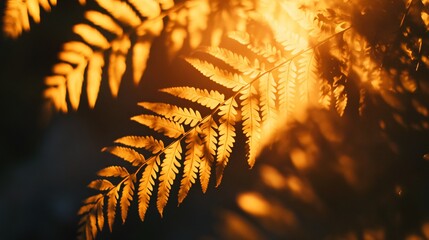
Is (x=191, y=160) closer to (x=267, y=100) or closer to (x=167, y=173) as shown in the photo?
(x=167, y=173)

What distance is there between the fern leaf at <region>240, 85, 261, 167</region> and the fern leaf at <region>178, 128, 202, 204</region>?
0.12 metres

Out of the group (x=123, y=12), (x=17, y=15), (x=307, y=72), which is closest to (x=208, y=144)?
(x=307, y=72)

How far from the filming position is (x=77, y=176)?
1347 mm

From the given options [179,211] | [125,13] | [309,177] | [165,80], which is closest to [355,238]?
[309,177]

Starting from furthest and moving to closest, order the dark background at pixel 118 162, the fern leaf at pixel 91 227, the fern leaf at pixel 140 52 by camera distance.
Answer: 1. the dark background at pixel 118 162
2. the fern leaf at pixel 140 52
3. the fern leaf at pixel 91 227

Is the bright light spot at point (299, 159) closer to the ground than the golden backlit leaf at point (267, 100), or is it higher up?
closer to the ground

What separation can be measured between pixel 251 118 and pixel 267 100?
0.20 ft

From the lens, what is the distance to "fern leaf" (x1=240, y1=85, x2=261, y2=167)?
32.7 inches

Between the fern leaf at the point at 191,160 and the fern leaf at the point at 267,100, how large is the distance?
0.57 ft

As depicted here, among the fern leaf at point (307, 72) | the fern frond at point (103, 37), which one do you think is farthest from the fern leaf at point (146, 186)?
the fern leaf at point (307, 72)

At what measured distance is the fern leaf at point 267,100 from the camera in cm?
85

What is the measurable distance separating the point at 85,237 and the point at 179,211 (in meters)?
0.48

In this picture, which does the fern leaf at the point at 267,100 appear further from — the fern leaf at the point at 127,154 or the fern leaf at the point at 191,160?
the fern leaf at the point at 127,154

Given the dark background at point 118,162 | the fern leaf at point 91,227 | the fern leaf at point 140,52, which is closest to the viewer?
the fern leaf at point 91,227
